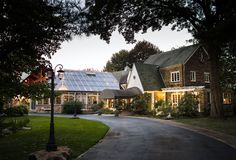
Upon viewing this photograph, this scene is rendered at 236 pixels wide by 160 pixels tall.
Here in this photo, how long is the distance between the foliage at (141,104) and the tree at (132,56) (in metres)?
33.6

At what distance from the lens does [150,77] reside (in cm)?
4366

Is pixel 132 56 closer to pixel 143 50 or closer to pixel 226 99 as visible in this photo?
pixel 143 50

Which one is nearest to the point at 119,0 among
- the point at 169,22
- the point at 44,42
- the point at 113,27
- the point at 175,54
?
the point at 113,27

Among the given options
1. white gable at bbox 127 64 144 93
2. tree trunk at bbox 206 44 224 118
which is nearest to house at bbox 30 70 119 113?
white gable at bbox 127 64 144 93

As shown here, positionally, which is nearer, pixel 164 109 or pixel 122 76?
pixel 164 109

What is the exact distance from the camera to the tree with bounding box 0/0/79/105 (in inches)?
383

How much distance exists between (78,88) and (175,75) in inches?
651

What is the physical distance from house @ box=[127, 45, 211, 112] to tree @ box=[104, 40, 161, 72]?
2662 centimetres

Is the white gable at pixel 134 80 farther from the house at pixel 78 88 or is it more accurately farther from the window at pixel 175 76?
the house at pixel 78 88

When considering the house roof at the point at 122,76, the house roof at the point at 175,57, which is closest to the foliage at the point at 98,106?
the house roof at the point at 175,57

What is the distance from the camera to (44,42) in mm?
11555

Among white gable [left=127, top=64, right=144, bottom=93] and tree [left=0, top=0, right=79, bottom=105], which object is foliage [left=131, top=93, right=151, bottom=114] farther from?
tree [left=0, top=0, right=79, bottom=105]

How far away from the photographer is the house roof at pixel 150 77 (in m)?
42.4

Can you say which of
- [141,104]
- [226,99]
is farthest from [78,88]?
[226,99]
